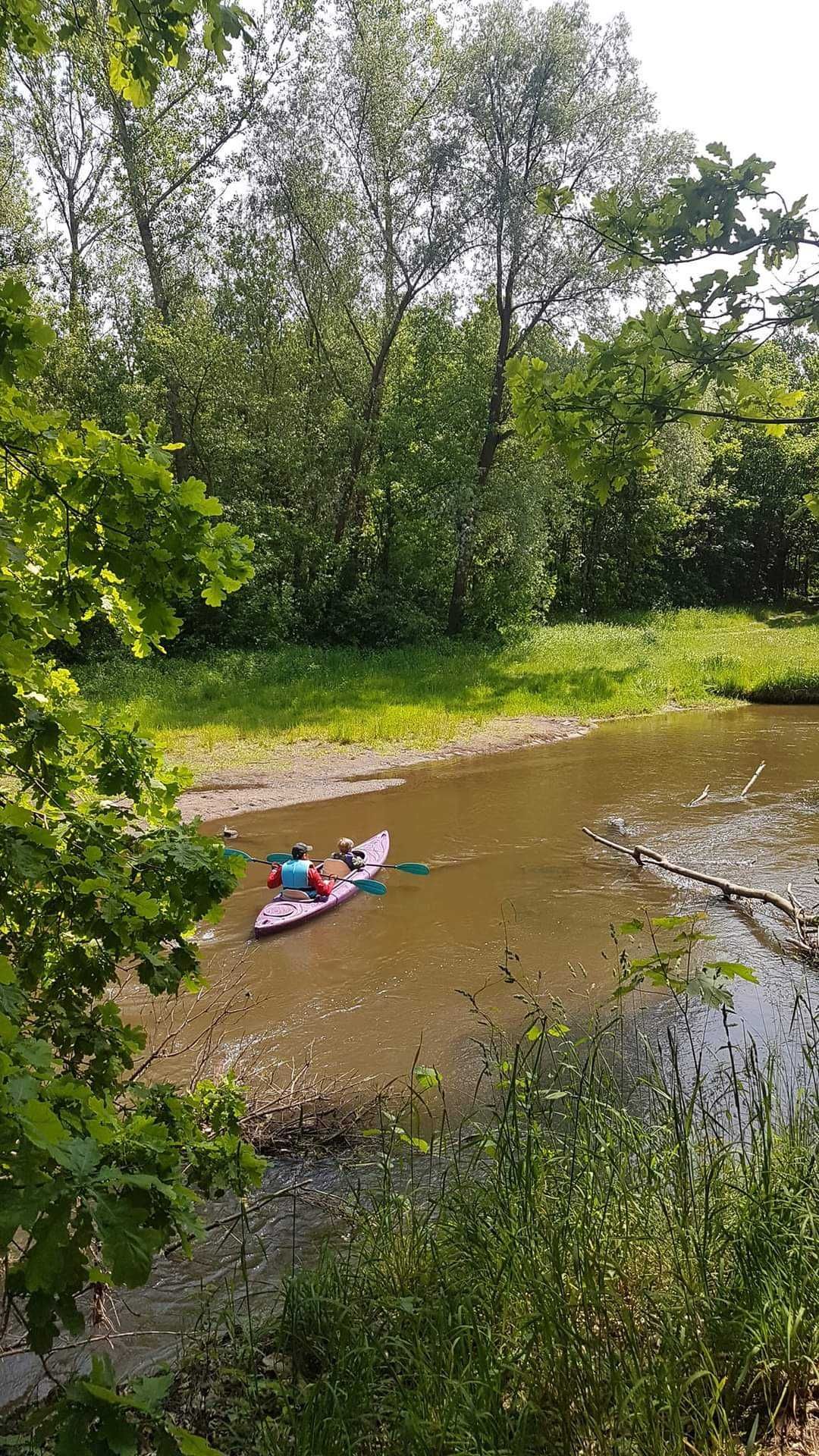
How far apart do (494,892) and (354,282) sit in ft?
62.3

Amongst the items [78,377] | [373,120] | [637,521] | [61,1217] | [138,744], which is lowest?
[61,1217]

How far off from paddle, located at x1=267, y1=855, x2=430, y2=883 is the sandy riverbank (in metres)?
1.81

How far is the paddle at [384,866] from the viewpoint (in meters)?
8.31

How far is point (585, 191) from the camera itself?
21.1 metres

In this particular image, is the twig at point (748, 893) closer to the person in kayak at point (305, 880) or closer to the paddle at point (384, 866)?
the paddle at point (384, 866)

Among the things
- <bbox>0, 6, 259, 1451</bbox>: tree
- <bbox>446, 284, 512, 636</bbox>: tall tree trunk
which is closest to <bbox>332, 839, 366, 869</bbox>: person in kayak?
<bbox>0, 6, 259, 1451</bbox>: tree

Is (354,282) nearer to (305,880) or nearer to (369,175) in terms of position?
(369,175)

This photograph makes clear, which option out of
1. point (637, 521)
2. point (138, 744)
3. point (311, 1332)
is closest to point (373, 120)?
point (637, 521)

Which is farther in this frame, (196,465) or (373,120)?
(196,465)

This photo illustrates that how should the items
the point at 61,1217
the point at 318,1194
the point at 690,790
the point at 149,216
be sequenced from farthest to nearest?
the point at 149,216
the point at 690,790
the point at 318,1194
the point at 61,1217

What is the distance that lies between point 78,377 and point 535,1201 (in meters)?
21.7

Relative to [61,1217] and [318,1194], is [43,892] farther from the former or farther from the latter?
[318,1194]

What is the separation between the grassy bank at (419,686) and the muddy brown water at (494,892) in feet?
7.97

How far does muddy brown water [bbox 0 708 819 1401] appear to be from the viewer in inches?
217
